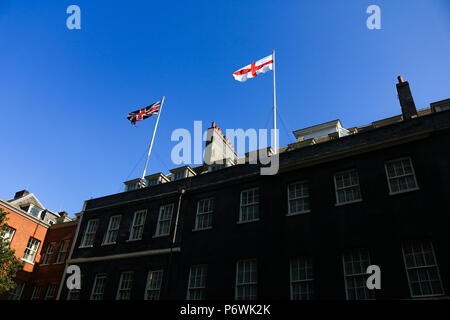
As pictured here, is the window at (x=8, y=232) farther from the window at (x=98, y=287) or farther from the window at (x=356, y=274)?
the window at (x=356, y=274)

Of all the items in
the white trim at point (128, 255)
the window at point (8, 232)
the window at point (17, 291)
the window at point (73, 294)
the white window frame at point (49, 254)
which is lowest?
the window at point (73, 294)

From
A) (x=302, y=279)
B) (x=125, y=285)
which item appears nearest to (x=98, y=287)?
(x=125, y=285)

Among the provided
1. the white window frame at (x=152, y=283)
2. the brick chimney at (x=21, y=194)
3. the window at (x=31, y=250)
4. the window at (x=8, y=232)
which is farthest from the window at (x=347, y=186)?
the brick chimney at (x=21, y=194)

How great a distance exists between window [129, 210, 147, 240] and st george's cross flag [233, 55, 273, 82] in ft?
40.4

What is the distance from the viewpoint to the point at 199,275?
68.5 feet

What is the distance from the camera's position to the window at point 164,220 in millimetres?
24172

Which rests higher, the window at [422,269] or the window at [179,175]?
the window at [179,175]

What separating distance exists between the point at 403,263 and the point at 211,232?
1088 centimetres

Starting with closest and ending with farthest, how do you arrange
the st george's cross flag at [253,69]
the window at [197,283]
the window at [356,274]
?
the window at [356,274]
the window at [197,283]
the st george's cross flag at [253,69]

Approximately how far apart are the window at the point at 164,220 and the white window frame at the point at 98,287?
5.10m

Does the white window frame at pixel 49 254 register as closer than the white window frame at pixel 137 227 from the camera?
No

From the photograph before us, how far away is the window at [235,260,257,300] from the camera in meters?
18.6
